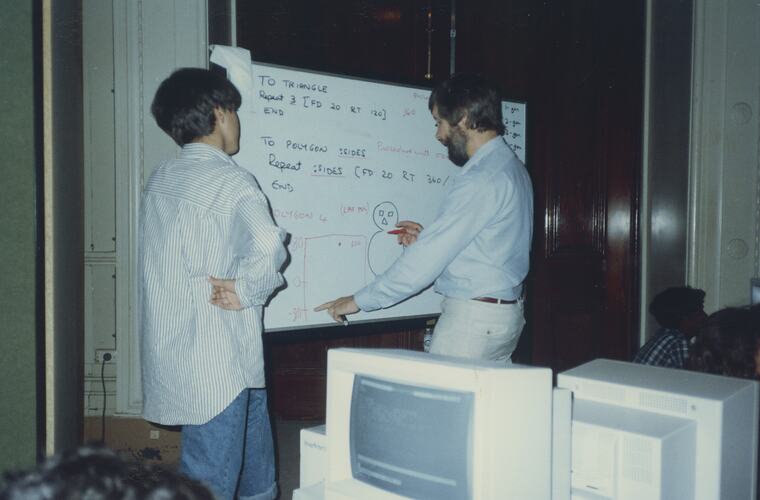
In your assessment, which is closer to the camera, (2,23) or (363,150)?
(2,23)

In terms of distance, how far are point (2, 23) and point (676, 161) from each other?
338 cm

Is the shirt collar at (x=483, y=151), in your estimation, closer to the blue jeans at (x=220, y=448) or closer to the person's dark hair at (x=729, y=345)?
the person's dark hair at (x=729, y=345)

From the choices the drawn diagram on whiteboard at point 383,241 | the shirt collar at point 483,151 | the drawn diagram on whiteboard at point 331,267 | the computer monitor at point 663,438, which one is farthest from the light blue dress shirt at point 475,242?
the computer monitor at point 663,438

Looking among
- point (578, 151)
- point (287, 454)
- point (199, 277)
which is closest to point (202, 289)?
point (199, 277)

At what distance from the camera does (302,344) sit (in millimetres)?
3336

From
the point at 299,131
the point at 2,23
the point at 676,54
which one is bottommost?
the point at 299,131

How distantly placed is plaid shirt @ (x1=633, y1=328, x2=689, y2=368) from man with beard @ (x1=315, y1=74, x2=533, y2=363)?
665mm

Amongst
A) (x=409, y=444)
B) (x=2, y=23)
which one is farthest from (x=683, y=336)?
(x=2, y=23)

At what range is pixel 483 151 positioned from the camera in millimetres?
1842

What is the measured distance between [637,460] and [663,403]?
147mm

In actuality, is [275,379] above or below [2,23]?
below

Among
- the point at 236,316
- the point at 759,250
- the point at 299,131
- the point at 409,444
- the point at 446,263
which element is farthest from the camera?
the point at 759,250

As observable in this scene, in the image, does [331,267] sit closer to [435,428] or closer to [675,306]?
[435,428]

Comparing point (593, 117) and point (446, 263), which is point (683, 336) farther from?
point (593, 117)
